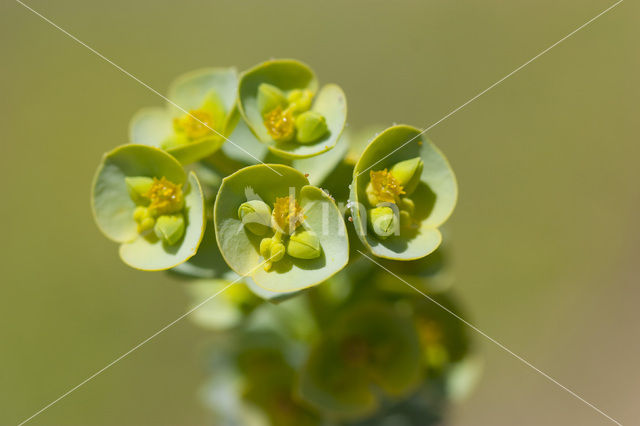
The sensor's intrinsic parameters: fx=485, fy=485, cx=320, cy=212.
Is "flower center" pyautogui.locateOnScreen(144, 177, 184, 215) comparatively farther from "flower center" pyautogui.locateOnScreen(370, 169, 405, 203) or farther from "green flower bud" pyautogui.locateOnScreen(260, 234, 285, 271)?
"flower center" pyautogui.locateOnScreen(370, 169, 405, 203)

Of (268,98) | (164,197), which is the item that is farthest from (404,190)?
(164,197)

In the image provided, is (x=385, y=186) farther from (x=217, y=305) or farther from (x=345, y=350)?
(x=217, y=305)

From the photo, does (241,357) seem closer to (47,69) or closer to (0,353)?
(0,353)

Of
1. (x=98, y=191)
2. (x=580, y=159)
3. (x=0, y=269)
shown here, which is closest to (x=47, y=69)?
(x=0, y=269)

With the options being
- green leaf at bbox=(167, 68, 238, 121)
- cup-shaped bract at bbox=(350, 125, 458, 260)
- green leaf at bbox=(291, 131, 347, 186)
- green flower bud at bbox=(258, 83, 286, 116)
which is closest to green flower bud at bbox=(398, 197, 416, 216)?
cup-shaped bract at bbox=(350, 125, 458, 260)

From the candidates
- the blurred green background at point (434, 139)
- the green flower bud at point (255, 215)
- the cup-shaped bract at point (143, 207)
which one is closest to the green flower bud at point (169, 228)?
the cup-shaped bract at point (143, 207)

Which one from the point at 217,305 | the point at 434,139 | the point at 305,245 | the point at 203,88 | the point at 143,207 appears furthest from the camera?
the point at 434,139

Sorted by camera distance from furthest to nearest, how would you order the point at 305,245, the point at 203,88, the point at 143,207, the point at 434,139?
the point at 434,139
the point at 203,88
the point at 143,207
the point at 305,245
